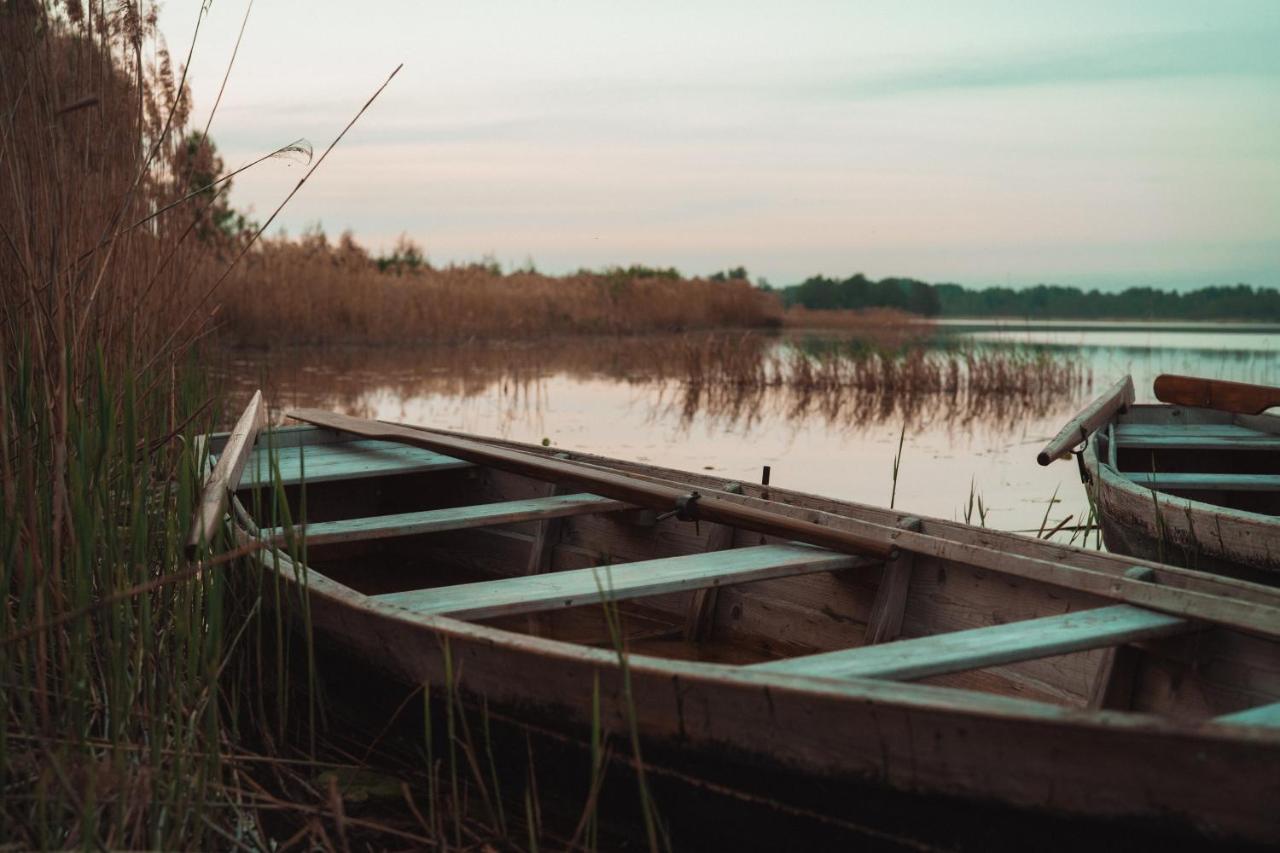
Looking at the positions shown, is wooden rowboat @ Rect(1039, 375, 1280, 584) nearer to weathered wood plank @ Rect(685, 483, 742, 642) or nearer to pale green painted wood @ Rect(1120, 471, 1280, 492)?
pale green painted wood @ Rect(1120, 471, 1280, 492)

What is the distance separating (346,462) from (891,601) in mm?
2369

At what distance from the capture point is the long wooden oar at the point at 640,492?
3023 mm

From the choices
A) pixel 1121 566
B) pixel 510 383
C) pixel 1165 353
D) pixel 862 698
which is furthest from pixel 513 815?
pixel 1165 353

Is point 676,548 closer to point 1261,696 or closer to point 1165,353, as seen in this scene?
point 1261,696

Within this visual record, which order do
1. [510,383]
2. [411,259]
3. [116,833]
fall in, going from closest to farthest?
[116,833] < [510,383] < [411,259]

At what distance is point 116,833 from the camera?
1996 millimetres

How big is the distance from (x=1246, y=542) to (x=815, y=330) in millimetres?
23286

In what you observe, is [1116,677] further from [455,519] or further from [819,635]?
[455,519]

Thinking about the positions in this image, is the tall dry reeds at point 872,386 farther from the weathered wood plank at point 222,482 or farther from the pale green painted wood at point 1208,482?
the weathered wood plank at point 222,482

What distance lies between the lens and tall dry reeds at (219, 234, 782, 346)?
1603cm

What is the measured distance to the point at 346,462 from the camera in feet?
14.9

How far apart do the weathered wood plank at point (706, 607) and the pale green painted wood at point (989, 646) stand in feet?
4.00

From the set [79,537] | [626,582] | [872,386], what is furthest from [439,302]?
[79,537]

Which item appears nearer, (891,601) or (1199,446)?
(891,601)
